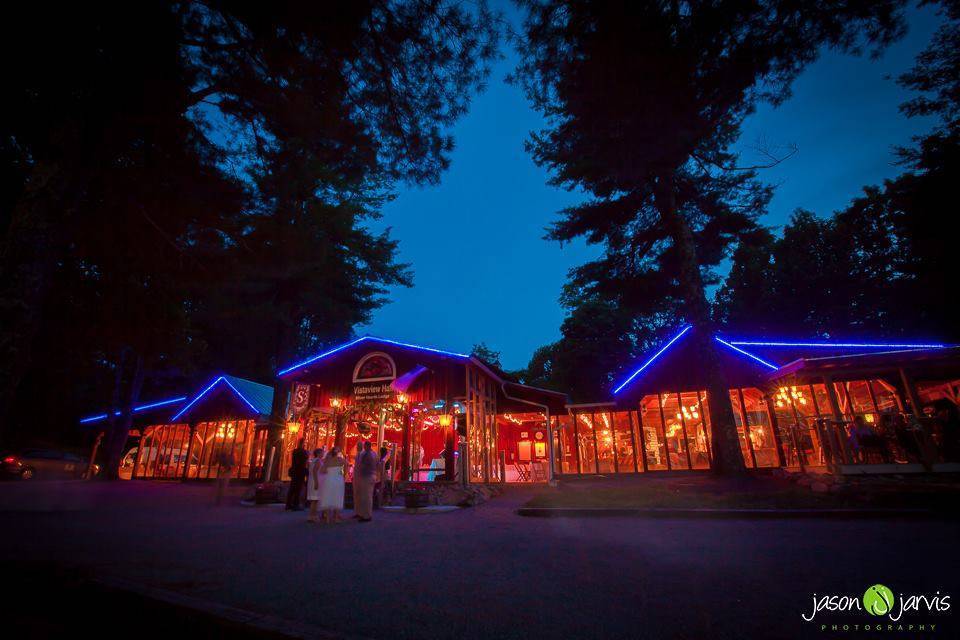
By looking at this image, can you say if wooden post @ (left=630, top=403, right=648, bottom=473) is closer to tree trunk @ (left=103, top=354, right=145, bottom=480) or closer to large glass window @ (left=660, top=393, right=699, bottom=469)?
large glass window @ (left=660, top=393, right=699, bottom=469)

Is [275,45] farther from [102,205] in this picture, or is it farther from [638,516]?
[638,516]

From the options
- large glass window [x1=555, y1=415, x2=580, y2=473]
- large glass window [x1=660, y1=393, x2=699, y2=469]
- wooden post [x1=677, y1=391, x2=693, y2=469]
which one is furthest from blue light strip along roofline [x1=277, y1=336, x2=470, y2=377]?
wooden post [x1=677, y1=391, x2=693, y2=469]

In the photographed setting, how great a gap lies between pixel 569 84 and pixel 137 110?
612cm

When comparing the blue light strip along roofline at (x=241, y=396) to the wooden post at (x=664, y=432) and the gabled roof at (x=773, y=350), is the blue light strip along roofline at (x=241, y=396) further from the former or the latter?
the wooden post at (x=664, y=432)

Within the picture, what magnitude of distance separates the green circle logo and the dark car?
28.5 meters

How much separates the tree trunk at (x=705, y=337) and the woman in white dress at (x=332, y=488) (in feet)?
31.0

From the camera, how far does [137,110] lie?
5.23 metres

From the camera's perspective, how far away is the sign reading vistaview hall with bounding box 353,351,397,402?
14539 millimetres

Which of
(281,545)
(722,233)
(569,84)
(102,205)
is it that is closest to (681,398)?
(722,233)

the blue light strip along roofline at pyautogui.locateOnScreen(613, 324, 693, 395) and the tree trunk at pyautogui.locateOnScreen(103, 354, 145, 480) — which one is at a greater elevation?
the blue light strip along roofline at pyautogui.locateOnScreen(613, 324, 693, 395)

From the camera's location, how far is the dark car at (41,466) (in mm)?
17719

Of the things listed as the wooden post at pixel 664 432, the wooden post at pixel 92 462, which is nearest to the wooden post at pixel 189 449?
the wooden post at pixel 92 462

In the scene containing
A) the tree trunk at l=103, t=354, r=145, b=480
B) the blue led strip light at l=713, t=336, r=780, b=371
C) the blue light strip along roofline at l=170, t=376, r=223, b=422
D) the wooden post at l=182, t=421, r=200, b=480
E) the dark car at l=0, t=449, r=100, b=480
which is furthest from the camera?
the wooden post at l=182, t=421, r=200, b=480

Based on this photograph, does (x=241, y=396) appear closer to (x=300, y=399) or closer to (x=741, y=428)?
(x=300, y=399)
